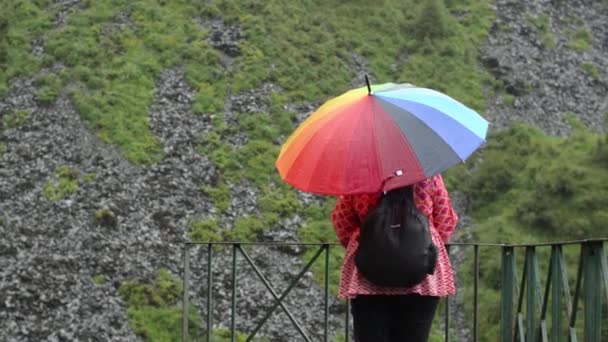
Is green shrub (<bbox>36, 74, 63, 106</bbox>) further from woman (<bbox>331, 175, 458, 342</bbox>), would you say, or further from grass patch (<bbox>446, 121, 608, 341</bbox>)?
woman (<bbox>331, 175, 458, 342</bbox>)

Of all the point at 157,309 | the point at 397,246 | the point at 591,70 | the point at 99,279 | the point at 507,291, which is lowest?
the point at 157,309

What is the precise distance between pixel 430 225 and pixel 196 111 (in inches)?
744

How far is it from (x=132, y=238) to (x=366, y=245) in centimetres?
1514

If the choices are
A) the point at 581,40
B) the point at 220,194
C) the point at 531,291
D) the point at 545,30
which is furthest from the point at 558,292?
the point at 581,40

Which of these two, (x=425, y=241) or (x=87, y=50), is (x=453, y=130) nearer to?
(x=425, y=241)

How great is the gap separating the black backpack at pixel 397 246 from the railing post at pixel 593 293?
785mm

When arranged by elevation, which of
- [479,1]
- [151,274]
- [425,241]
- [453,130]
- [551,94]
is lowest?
[151,274]

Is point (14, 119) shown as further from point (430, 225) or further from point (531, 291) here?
point (430, 225)

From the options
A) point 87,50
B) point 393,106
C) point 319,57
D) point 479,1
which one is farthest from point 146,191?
point 393,106

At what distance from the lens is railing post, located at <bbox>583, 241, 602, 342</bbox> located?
4.80m

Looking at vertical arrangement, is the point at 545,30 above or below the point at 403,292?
above

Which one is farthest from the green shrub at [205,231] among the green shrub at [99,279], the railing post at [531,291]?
the railing post at [531,291]

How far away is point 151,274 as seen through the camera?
18.6m

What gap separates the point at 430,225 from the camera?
477 cm
